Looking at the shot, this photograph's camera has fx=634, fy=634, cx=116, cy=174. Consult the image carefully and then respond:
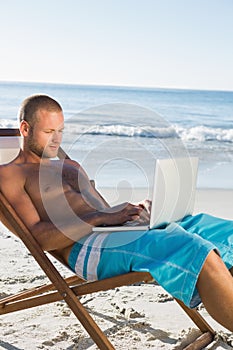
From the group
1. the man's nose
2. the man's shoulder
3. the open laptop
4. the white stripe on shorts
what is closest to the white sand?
the white stripe on shorts

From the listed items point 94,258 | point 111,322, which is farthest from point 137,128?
point 94,258

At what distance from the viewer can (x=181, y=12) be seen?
934 inches

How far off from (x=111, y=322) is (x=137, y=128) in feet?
33.3

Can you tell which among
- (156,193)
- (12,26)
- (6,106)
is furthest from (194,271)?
(12,26)

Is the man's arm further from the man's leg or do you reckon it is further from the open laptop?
the man's leg

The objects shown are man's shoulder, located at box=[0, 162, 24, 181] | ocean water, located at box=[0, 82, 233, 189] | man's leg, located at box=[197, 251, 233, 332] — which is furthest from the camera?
ocean water, located at box=[0, 82, 233, 189]

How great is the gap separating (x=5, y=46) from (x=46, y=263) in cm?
2413

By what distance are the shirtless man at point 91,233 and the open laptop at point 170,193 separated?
0.17 feet

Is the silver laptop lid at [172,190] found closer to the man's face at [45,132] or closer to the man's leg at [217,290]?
the man's leg at [217,290]

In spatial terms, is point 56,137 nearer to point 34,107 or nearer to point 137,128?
point 34,107

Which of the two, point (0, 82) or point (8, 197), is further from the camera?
point (0, 82)

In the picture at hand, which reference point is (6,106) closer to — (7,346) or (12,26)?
(12,26)

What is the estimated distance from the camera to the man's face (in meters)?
2.67

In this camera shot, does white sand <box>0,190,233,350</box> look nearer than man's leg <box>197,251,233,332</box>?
No
